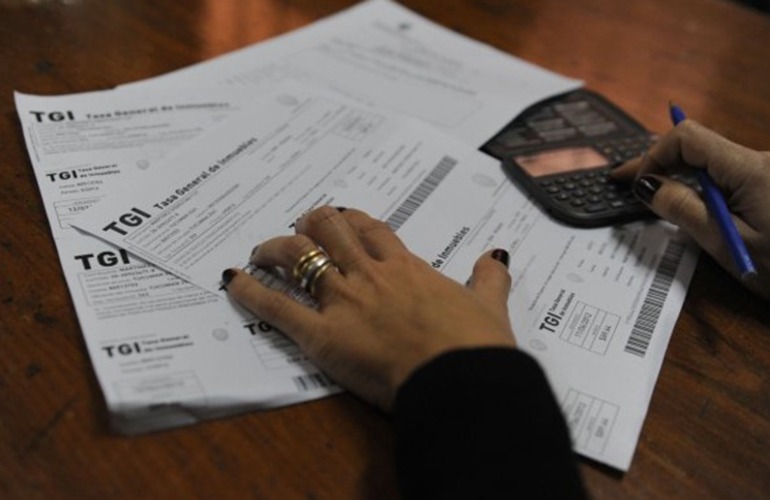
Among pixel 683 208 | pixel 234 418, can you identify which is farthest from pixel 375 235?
pixel 683 208

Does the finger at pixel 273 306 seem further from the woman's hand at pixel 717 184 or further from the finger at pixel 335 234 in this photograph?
the woman's hand at pixel 717 184

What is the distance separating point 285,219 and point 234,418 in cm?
19

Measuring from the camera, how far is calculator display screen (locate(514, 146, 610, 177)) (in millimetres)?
768

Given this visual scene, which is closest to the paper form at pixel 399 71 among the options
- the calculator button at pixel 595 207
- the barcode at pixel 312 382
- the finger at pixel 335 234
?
the calculator button at pixel 595 207

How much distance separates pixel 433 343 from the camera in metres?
0.52

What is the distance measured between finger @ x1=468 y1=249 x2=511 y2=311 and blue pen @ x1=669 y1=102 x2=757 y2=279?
18cm

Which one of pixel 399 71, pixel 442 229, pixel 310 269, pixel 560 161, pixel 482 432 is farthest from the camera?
pixel 399 71

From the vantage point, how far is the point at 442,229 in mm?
684

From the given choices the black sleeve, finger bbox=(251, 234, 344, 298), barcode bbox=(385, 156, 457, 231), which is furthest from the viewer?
barcode bbox=(385, 156, 457, 231)

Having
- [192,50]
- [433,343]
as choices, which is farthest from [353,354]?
[192,50]

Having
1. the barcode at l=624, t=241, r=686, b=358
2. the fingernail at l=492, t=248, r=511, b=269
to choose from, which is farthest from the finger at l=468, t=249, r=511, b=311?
the barcode at l=624, t=241, r=686, b=358

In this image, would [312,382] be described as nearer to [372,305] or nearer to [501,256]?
[372,305]

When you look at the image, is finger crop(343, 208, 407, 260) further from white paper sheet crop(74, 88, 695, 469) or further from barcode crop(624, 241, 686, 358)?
barcode crop(624, 241, 686, 358)

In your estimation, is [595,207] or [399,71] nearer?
[595,207]
